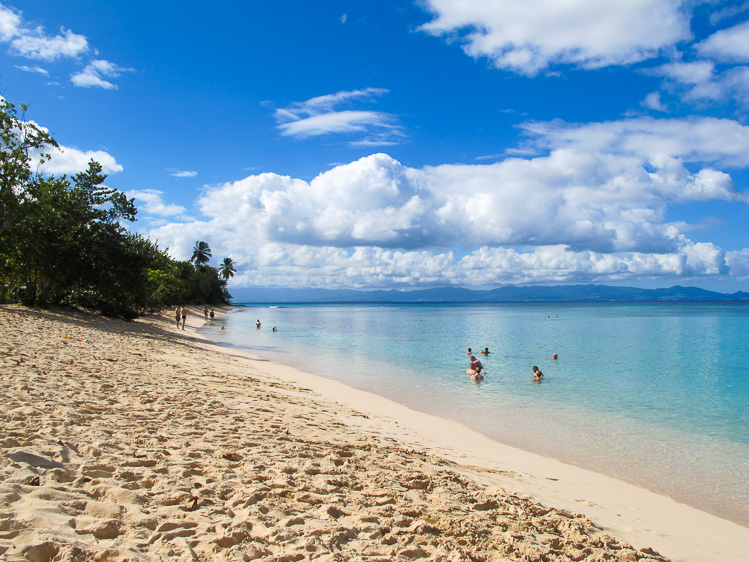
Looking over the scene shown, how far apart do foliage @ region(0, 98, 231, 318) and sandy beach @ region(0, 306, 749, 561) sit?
18346 millimetres

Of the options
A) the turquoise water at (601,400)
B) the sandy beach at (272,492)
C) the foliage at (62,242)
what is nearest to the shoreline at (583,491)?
the sandy beach at (272,492)

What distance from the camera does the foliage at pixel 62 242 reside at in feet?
72.5

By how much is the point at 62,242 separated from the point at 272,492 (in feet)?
87.7

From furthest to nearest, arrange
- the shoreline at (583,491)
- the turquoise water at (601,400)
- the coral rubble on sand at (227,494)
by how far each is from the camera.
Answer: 1. the turquoise water at (601,400)
2. the shoreline at (583,491)
3. the coral rubble on sand at (227,494)

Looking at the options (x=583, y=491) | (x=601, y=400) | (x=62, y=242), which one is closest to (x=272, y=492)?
(x=583, y=491)

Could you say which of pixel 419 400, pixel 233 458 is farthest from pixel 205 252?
pixel 233 458

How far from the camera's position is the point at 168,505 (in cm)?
392

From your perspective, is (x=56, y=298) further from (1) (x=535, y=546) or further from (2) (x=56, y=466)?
(1) (x=535, y=546)

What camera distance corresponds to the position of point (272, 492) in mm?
4453

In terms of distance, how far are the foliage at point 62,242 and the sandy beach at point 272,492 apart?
18346 mm

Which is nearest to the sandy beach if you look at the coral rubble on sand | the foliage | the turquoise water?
the coral rubble on sand

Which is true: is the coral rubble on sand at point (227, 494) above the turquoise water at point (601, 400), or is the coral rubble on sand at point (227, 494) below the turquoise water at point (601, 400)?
above

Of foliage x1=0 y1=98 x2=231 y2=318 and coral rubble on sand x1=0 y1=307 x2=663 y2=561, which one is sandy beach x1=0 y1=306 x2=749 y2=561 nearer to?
coral rubble on sand x1=0 y1=307 x2=663 y2=561

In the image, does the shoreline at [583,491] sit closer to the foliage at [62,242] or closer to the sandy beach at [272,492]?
the sandy beach at [272,492]
